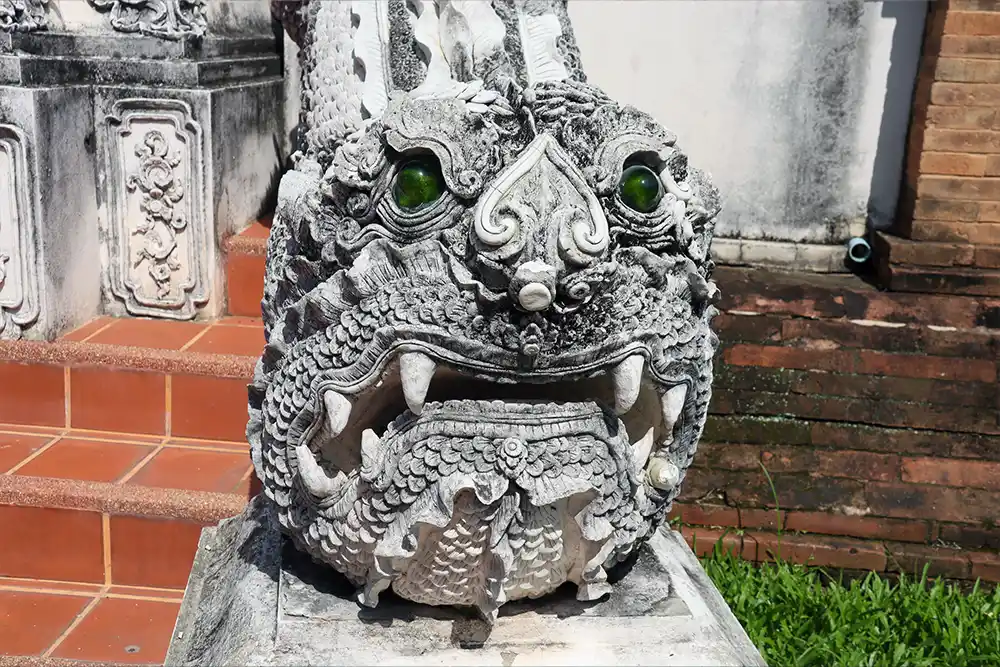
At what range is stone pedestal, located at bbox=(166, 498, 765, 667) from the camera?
48.0 inches

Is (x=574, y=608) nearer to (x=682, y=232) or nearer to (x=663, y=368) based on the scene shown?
(x=663, y=368)

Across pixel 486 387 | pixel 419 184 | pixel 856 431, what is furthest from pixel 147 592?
pixel 856 431

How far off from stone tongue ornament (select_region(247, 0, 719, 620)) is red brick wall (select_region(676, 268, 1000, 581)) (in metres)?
1.56

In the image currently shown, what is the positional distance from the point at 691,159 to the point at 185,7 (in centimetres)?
168

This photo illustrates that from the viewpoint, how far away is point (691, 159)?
307cm

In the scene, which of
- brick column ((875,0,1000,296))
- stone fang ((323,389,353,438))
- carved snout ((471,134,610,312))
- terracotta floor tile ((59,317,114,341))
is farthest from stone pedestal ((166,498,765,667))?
brick column ((875,0,1000,296))

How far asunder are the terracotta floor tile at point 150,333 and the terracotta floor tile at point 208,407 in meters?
0.15

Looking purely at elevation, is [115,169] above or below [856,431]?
above

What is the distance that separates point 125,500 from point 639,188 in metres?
1.55

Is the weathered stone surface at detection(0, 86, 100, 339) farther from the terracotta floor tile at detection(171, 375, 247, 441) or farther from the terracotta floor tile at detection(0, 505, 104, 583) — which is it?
the terracotta floor tile at detection(0, 505, 104, 583)

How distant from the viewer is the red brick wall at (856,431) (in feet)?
8.80

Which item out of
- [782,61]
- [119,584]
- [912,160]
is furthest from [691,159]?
[119,584]

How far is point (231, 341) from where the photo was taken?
261cm

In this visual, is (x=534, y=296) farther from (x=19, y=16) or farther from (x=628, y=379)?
(x=19, y=16)
